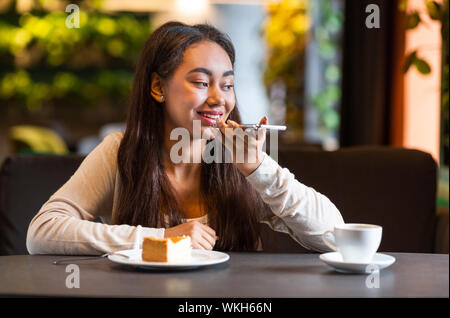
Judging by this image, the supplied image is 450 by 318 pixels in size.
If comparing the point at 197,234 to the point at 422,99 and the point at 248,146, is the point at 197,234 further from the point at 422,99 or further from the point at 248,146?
the point at 422,99

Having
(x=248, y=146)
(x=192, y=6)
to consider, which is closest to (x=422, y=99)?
(x=248, y=146)

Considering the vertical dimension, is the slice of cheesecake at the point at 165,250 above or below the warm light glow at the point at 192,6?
below

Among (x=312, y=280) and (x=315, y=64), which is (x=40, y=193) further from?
(x=315, y=64)

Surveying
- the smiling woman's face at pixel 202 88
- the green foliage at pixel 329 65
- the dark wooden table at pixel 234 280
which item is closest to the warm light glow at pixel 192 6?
the green foliage at pixel 329 65

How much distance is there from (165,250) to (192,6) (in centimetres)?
603

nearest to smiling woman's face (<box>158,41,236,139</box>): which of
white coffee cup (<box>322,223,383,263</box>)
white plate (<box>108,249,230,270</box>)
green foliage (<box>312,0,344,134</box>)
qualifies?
white plate (<box>108,249,230,270</box>)

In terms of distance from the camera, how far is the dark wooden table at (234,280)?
3.22 ft

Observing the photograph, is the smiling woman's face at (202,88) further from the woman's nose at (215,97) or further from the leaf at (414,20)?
the leaf at (414,20)

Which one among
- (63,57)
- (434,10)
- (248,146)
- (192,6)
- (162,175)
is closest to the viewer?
(248,146)

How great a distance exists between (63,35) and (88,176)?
5.09 m

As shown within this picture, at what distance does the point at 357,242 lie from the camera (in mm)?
1158

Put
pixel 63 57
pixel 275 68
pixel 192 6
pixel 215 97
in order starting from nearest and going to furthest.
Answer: pixel 215 97
pixel 275 68
pixel 63 57
pixel 192 6

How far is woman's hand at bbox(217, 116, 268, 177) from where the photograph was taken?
4.42 ft

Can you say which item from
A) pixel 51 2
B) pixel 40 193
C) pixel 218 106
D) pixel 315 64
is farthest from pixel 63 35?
pixel 218 106
